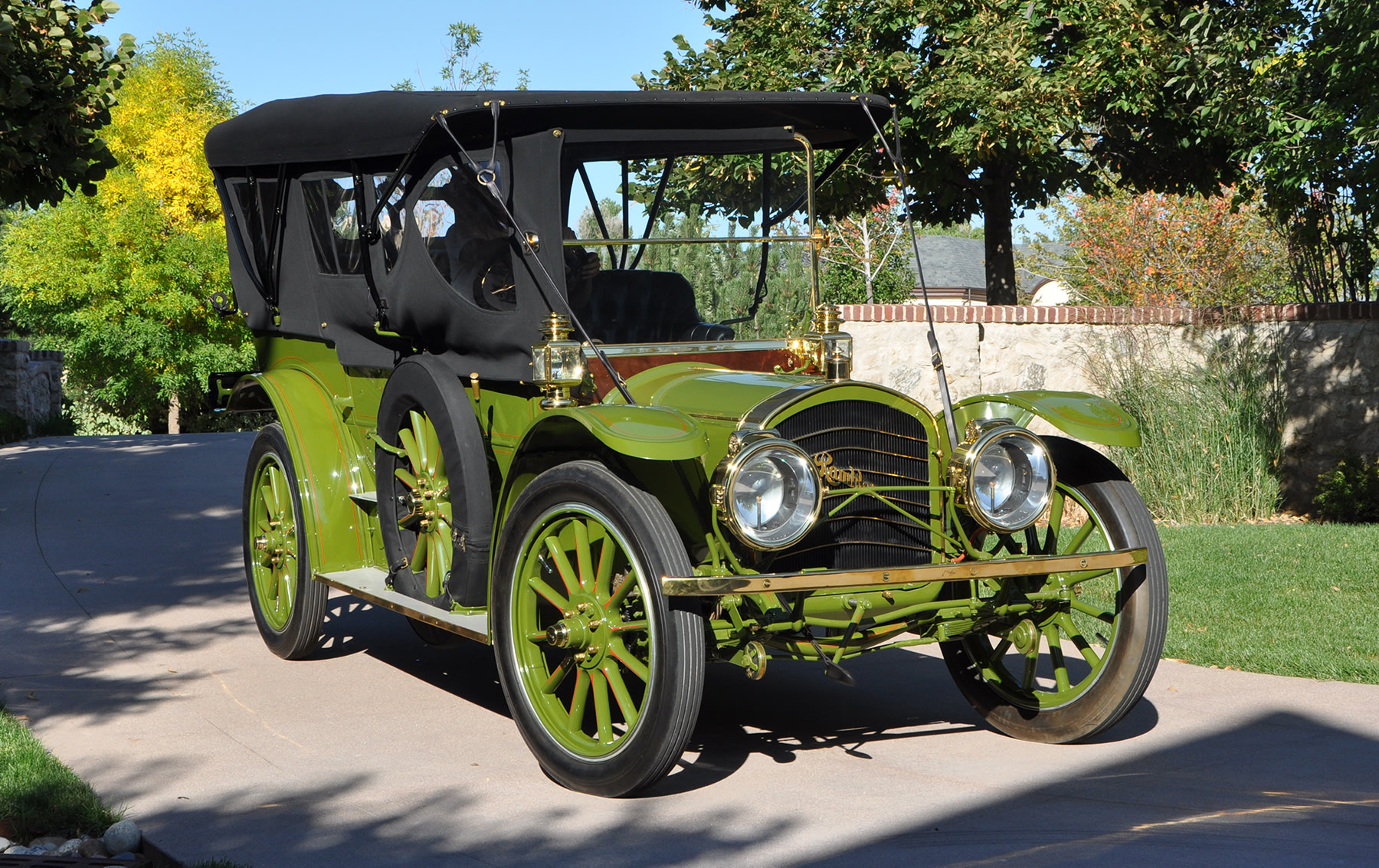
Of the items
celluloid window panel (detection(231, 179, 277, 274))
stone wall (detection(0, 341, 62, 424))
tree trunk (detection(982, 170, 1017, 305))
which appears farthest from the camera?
stone wall (detection(0, 341, 62, 424))

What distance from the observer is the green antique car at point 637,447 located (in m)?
4.09

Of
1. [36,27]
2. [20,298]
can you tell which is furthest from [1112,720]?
[20,298]

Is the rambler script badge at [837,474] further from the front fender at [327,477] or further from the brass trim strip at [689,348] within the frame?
the front fender at [327,477]

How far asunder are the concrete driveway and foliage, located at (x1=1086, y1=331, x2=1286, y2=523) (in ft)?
16.1

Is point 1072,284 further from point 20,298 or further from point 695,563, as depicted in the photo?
point 695,563

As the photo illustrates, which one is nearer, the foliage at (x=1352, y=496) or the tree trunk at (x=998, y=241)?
the foliage at (x=1352, y=496)

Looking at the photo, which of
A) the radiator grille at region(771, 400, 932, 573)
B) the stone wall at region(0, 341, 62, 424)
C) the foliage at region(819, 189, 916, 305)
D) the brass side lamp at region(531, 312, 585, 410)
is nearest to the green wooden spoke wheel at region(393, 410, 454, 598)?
the brass side lamp at region(531, 312, 585, 410)

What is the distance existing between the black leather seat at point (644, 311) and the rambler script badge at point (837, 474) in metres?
1.09

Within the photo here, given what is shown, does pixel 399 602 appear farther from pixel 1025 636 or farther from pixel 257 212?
pixel 257 212

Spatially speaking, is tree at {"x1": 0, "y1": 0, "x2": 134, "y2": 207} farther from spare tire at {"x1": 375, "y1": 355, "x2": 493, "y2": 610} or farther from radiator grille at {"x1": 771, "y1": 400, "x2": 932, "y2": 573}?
radiator grille at {"x1": 771, "y1": 400, "x2": 932, "y2": 573}

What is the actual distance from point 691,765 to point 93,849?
1905 mm

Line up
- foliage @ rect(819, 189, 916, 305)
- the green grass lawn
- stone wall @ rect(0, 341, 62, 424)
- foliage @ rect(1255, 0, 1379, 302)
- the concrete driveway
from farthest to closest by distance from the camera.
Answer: foliage @ rect(819, 189, 916, 305), stone wall @ rect(0, 341, 62, 424), foliage @ rect(1255, 0, 1379, 302), the green grass lawn, the concrete driveway

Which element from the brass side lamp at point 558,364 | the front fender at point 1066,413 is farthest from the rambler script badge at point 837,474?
the brass side lamp at point 558,364

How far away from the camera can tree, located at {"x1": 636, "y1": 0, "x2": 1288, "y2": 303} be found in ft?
39.5
